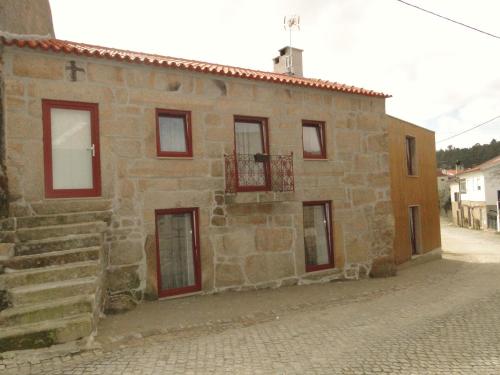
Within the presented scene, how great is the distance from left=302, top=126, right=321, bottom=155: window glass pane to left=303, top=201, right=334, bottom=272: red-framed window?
4.07ft

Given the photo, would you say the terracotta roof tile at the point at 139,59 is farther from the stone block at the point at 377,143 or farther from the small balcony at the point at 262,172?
the small balcony at the point at 262,172

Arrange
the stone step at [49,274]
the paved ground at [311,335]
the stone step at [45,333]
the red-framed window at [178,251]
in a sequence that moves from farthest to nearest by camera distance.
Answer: the red-framed window at [178,251]
the stone step at [49,274]
the paved ground at [311,335]
the stone step at [45,333]

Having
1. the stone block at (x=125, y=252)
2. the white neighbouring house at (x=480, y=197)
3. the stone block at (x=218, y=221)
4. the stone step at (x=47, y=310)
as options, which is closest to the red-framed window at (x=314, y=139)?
the stone block at (x=218, y=221)

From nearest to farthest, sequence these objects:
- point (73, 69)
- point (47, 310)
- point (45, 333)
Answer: point (45, 333)
point (47, 310)
point (73, 69)

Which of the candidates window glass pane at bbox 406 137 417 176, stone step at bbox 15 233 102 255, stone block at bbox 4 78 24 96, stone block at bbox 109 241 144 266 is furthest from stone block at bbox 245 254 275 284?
window glass pane at bbox 406 137 417 176

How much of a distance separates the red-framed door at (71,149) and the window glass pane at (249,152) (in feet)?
9.14

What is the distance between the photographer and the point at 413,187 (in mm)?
13477

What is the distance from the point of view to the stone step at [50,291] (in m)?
4.50

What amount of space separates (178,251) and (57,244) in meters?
2.30

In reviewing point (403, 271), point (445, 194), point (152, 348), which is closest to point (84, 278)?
point (152, 348)

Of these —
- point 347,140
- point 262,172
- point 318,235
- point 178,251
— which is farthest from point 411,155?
point 178,251

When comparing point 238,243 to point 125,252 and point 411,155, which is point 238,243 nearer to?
point 125,252

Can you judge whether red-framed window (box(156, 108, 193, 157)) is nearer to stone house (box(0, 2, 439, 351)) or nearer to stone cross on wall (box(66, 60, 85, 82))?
stone house (box(0, 2, 439, 351))

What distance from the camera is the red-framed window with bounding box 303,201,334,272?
8.84 metres
